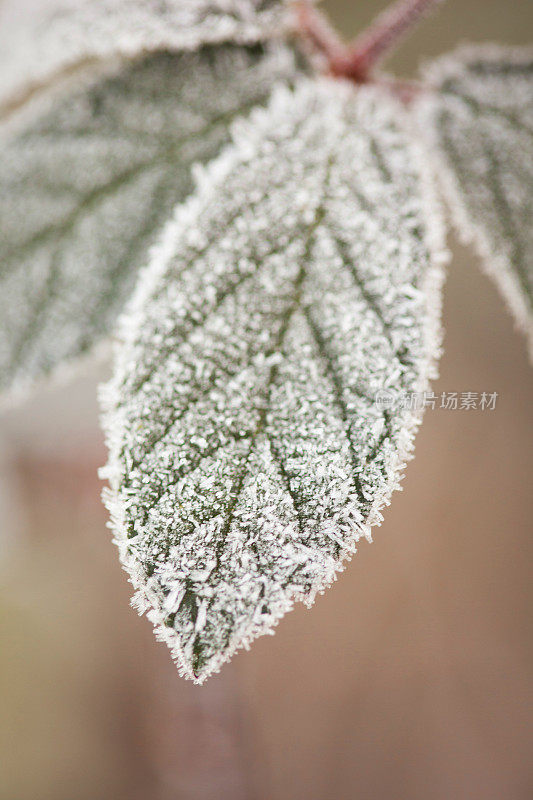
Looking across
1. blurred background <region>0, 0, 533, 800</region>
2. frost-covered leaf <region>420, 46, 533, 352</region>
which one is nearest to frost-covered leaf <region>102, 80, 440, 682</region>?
frost-covered leaf <region>420, 46, 533, 352</region>

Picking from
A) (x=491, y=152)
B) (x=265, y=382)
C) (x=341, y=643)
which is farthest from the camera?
(x=341, y=643)

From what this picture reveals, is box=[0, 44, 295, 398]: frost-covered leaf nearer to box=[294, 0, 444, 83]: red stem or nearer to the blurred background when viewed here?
box=[294, 0, 444, 83]: red stem

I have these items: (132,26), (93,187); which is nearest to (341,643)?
(93,187)

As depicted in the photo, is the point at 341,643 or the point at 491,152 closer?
the point at 491,152

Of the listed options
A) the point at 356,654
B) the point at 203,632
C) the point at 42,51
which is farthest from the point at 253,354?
the point at 356,654

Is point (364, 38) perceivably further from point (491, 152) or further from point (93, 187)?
point (93, 187)

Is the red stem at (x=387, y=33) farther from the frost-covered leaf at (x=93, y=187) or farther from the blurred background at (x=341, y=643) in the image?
the blurred background at (x=341, y=643)

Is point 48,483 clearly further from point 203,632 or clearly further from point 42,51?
point 203,632

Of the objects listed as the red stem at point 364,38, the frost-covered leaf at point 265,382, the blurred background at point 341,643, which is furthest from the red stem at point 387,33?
the blurred background at point 341,643

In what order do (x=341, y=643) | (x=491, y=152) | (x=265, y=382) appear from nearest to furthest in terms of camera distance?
1. (x=265, y=382)
2. (x=491, y=152)
3. (x=341, y=643)
